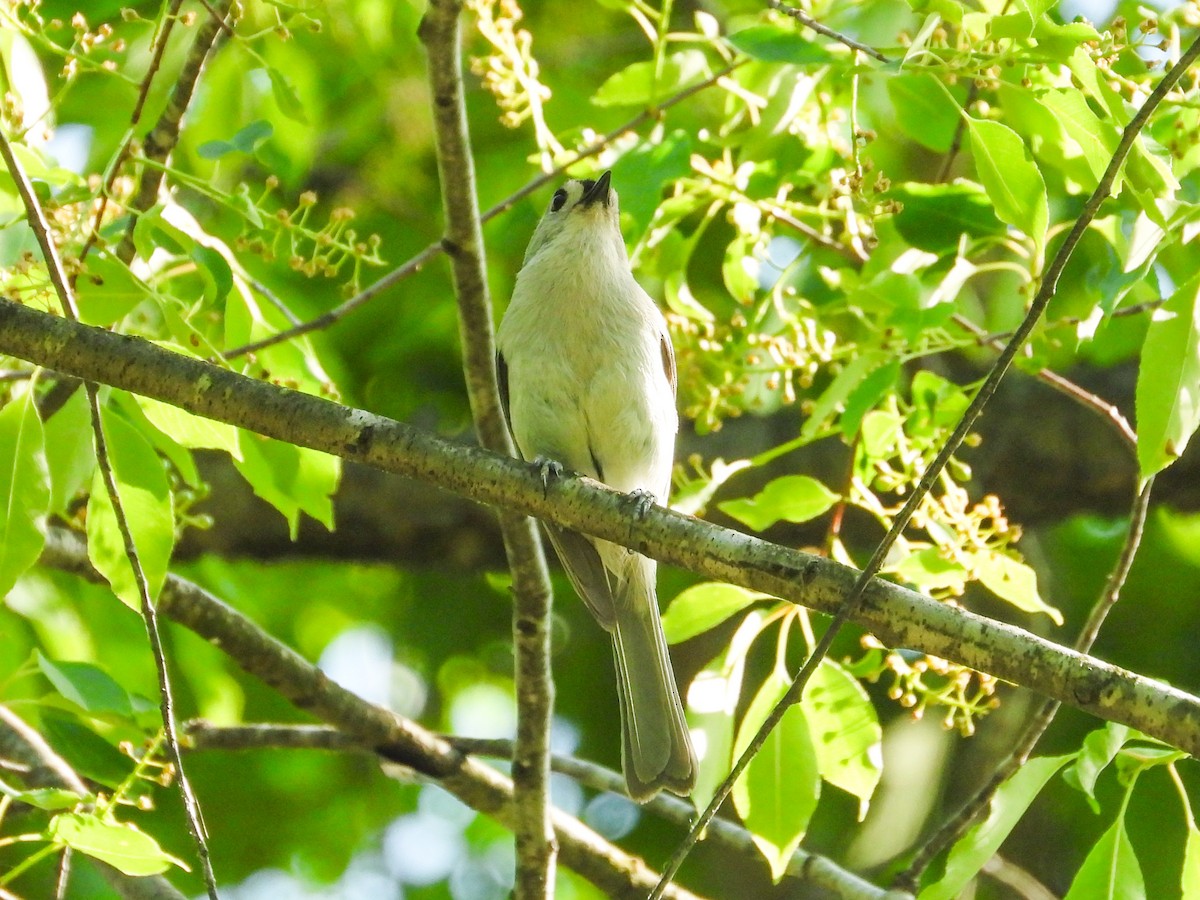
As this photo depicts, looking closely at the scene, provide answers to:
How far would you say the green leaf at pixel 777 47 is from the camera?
286 cm

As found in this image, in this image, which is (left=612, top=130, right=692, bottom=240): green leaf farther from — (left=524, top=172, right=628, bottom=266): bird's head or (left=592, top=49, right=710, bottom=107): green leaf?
(left=524, top=172, right=628, bottom=266): bird's head

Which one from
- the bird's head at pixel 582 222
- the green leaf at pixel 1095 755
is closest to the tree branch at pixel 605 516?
the green leaf at pixel 1095 755

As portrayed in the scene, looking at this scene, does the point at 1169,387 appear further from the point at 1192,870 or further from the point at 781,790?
the point at 781,790

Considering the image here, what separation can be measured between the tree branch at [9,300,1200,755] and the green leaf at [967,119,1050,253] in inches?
30.2

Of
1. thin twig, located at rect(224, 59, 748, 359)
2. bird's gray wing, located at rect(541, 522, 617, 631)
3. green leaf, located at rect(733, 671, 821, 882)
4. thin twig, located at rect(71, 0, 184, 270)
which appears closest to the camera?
thin twig, located at rect(71, 0, 184, 270)

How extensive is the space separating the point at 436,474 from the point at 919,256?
1.60 metres

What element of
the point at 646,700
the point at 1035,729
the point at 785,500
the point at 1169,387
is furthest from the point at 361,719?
the point at 1169,387

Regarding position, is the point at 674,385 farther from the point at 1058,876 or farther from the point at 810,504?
the point at 1058,876

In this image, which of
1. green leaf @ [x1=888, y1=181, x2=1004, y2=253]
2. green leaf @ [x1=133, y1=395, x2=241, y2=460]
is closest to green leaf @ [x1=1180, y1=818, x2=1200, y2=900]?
green leaf @ [x1=888, y1=181, x2=1004, y2=253]

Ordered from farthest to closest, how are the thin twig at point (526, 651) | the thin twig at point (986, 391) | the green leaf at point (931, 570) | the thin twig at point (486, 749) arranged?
the thin twig at point (486, 749) < the thin twig at point (526, 651) < the green leaf at point (931, 570) < the thin twig at point (986, 391)

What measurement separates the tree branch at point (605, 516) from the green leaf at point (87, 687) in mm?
693

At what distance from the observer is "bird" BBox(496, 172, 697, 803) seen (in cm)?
437

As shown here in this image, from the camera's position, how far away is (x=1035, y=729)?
3348mm

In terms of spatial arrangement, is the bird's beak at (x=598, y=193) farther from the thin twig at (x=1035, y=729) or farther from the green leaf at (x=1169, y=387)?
the green leaf at (x=1169, y=387)
